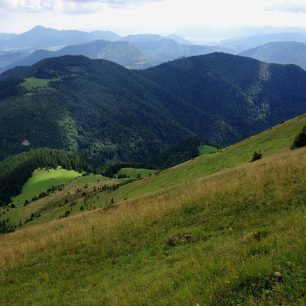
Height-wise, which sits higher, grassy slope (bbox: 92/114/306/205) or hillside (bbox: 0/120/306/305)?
hillside (bbox: 0/120/306/305)

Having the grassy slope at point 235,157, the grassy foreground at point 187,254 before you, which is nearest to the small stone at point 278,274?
the grassy foreground at point 187,254

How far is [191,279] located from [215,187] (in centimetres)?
1219

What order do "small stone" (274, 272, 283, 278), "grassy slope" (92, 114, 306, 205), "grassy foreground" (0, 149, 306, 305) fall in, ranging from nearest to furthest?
"small stone" (274, 272, 283, 278)
"grassy foreground" (0, 149, 306, 305)
"grassy slope" (92, 114, 306, 205)

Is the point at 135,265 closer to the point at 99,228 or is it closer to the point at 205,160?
the point at 99,228

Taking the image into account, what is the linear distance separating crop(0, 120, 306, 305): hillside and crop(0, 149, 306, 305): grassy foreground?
4cm

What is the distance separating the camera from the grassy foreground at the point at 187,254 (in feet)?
34.6

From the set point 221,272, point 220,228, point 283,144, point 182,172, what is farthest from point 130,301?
point 182,172

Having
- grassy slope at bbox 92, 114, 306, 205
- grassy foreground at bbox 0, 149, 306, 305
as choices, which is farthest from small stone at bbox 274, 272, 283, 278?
grassy slope at bbox 92, 114, 306, 205

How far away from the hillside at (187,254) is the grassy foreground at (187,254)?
4cm

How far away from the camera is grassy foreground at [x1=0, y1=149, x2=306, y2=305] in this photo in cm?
1055

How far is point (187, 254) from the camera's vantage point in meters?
15.7

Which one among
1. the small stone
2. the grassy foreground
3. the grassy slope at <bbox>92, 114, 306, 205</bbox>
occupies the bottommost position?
the grassy slope at <bbox>92, 114, 306, 205</bbox>

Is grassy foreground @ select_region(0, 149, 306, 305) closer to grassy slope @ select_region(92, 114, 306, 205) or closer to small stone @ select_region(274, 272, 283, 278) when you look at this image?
small stone @ select_region(274, 272, 283, 278)

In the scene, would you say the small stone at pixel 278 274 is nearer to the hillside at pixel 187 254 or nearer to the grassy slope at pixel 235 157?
the hillside at pixel 187 254
